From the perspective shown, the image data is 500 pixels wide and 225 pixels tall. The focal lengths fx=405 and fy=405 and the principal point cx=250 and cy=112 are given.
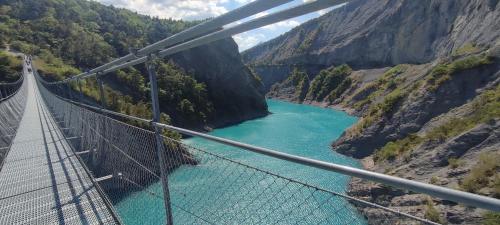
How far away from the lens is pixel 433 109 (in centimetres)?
2672

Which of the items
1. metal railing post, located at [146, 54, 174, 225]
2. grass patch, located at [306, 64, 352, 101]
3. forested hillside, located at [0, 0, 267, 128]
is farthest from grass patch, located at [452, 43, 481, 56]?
grass patch, located at [306, 64, 352, 101]

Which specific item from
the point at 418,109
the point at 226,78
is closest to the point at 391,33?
the point at 226,78

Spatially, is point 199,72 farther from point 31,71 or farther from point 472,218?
point 472,218

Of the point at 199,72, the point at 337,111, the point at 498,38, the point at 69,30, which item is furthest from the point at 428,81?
the point at 69,30

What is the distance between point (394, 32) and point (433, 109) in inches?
2107

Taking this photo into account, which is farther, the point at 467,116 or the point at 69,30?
the point at 69,30

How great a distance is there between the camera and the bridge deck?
4215 millimetres

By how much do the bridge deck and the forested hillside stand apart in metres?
23.4

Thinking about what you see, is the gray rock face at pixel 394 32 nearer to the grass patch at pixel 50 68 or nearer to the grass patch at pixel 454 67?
the grass patch at pixel 454 67

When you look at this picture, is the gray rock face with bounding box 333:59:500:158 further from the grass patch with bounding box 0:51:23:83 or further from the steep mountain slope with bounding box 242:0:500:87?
the grass patch with bounding box 0:51:23:83

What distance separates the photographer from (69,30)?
55.0 m

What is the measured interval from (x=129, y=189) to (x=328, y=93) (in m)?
75.9

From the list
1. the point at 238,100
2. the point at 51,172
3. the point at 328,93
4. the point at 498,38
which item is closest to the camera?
the point at 51,172

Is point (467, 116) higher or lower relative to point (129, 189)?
lower
